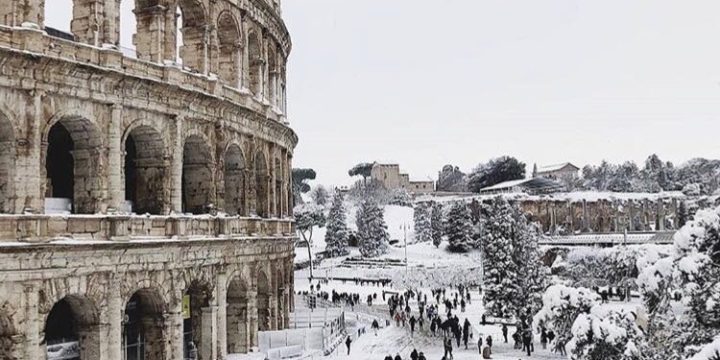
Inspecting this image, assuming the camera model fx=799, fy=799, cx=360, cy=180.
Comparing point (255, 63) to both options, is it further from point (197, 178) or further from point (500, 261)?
point (500, 261)

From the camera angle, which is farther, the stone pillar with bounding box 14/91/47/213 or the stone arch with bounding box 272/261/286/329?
the stone arch with bounding box 272/261/286/329

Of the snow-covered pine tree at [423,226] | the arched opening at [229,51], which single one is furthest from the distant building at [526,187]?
the arched opening at [229,51]

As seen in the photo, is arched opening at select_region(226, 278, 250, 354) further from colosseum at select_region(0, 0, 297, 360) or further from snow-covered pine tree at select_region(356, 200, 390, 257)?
snow-covered pine tree at select_region(356, 200, 390, 257)

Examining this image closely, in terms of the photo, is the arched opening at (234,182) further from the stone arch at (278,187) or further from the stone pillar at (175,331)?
the stone pillar at (175,331)

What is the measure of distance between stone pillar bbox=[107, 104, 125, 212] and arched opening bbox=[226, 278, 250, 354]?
5472 mm

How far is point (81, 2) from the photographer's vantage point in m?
16.2

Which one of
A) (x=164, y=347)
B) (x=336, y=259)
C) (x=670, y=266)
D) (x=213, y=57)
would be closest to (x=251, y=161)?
(x=213, y=57)

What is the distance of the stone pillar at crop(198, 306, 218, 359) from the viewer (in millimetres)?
19016

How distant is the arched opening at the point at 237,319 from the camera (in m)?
21.0

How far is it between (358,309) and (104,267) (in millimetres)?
20770

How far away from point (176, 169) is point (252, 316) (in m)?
5.08

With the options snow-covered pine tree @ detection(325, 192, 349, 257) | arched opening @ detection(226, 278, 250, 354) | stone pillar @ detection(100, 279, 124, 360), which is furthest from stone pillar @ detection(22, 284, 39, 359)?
snow-covered pine tree @ detection(325, 192, 349, 257)

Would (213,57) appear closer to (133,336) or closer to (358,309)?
(133,336)

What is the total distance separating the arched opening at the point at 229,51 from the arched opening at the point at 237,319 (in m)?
5.43
